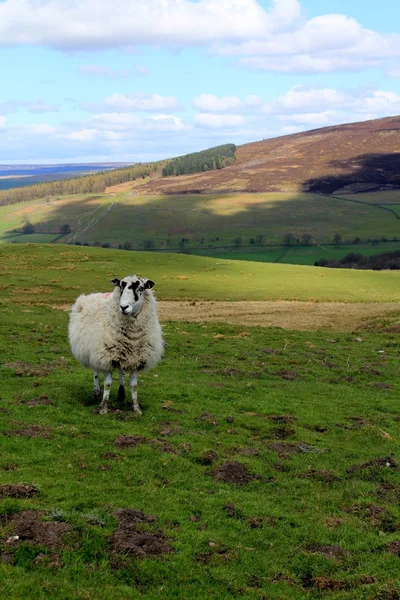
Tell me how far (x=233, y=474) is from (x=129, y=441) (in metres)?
2.74

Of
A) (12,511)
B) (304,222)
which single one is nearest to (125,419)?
(12,511)

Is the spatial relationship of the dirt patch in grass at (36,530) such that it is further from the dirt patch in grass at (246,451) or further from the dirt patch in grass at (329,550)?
the dirt patch in grass at (246,451)

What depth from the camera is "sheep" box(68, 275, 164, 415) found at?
1666 centimetres

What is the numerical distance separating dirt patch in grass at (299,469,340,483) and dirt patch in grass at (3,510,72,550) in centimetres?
627

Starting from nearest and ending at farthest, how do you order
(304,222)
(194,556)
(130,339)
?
1. (194,556)
2. (130,339)
3. (304,222)

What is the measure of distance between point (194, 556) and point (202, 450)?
4886 mm

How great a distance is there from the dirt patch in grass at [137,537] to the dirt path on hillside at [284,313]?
107ft

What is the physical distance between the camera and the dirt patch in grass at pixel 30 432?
44.9 feet

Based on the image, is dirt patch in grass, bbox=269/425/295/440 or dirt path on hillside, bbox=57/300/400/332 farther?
dirt path on hillside, bbox=57/300/400/332

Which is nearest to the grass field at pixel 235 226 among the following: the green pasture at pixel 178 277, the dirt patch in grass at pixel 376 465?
the green pasture at pixel 178 277

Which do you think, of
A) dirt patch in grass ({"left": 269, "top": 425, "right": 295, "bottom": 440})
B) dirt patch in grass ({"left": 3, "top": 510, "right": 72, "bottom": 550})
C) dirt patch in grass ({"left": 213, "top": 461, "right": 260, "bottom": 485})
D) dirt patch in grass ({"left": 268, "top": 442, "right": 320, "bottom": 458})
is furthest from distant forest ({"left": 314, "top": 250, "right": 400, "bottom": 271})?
dirt patch in grass ({"left": 3, "top": 510, "right": 72, "bottom": 550})

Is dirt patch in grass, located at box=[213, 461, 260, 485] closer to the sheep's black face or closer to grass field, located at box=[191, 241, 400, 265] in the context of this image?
the sheep's black face

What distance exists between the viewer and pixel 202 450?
14.0m

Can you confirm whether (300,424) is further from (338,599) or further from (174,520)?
(338,599)
